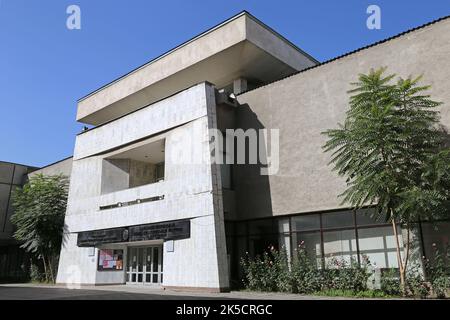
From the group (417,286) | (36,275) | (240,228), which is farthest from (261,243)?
(36,275)

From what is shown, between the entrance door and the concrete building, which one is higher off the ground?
the concrete building

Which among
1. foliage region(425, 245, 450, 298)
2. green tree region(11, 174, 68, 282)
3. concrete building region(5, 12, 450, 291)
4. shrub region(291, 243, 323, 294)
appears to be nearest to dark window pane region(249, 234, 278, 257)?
concrete building region(5, 12, 450, 291)

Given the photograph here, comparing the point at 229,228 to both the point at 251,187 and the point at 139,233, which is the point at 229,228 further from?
the point at 139,233

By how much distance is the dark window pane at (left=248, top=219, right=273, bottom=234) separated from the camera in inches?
762

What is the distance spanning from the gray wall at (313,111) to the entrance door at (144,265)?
546cm

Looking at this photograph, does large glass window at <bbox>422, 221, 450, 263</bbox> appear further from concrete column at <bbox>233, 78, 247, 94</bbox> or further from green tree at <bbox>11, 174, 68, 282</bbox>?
green tree at <bbox>11, 174, 68, 282</bbox>

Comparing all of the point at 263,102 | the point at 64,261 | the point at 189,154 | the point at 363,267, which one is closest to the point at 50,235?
the point at 64,261

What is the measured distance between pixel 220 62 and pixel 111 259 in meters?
13.1

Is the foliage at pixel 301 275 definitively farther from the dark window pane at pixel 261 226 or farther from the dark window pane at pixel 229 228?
the dark window pane at pixel 229 228

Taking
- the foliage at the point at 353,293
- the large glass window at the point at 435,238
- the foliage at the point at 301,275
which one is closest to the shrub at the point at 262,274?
the foliage at the point at 301,275

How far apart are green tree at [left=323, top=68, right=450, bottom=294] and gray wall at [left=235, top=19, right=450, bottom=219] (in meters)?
1.77

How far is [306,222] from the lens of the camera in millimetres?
18109

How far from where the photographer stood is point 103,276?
906 inches

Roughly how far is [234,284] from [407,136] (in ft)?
33.4
